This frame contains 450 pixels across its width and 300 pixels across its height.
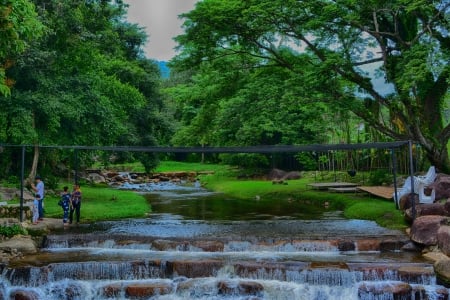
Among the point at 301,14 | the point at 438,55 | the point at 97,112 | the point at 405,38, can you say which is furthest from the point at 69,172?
the point at 438,55

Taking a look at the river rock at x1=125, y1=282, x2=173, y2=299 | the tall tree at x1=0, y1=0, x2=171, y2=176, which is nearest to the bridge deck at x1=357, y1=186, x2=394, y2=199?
the tall tree at x1=0, y1=0, x2=171, y2=176

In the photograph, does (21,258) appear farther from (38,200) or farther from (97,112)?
(97,112)

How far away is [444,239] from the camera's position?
1284 centimetres

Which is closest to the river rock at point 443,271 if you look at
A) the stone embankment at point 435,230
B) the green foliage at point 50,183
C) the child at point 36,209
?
the stone embankment at point 435,230

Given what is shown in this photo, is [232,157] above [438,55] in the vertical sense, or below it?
below

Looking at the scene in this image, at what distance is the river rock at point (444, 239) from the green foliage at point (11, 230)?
458 inches

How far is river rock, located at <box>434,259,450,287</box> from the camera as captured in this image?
11132 mm

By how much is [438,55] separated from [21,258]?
48.3 feet

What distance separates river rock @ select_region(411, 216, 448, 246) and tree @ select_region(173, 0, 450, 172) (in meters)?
5.58

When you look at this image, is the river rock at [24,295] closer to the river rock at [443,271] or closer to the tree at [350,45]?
the river rock at [443,271]

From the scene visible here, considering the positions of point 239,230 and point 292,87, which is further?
point 292,87

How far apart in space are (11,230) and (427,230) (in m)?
11.7

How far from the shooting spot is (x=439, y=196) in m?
17.7

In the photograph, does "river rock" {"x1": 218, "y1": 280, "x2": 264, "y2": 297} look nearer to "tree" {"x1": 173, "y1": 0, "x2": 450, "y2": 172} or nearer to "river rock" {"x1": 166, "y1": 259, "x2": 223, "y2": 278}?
"river rock" {"x1": 166, "y1": 259, "x2": 223, "y2": 278}
